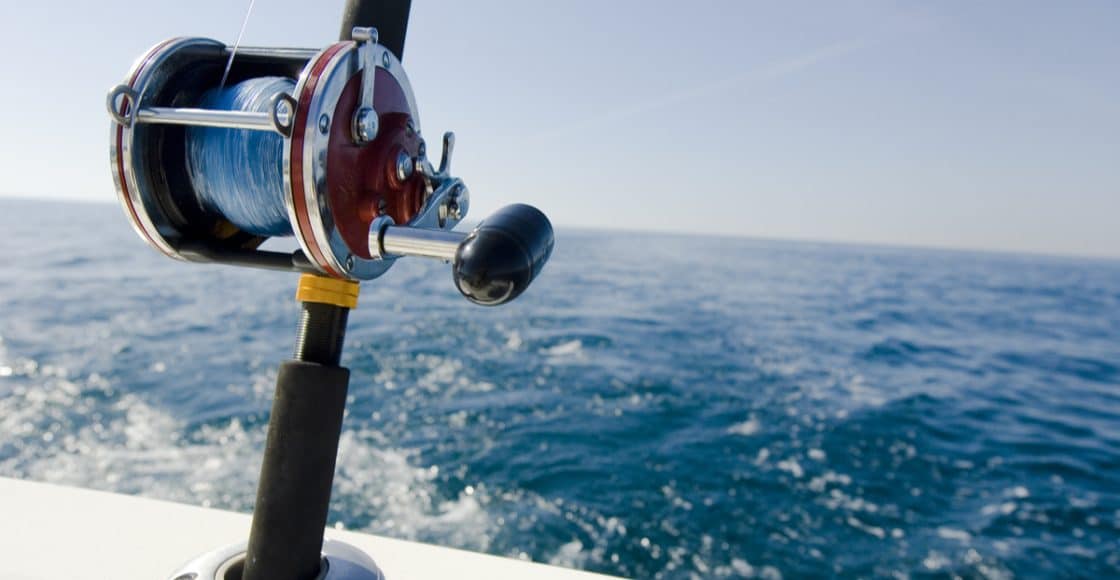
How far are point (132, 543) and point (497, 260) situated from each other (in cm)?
108

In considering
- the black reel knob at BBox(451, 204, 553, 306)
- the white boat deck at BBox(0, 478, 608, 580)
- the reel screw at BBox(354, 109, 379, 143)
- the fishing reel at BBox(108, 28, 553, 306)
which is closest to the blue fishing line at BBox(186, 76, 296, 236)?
the fishing reel at BBox(108, 28, 553, 306)

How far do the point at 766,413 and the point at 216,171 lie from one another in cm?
490

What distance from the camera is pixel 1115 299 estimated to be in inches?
Result: 661

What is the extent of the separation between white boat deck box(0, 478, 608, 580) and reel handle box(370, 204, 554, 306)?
30.7 inches

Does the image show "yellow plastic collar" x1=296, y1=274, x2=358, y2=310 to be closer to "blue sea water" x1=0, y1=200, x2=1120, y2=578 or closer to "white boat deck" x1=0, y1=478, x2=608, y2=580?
"white boat deck" x1=0, y1=478, x2=608, y2=580

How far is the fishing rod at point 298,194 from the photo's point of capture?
740 mm

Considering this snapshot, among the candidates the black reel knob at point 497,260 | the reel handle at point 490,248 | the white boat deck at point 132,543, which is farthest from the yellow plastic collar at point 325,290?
the white boat deck at point 132,543

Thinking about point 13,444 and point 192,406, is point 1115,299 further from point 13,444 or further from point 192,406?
point 13,444

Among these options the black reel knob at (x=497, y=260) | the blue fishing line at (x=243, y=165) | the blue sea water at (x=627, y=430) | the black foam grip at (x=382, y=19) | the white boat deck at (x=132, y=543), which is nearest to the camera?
the black reel knob at (x=497, y=260)

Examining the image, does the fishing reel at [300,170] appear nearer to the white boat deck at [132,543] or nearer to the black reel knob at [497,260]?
the black reel knob at [497,260]

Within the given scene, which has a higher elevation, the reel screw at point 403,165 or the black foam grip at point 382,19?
the black foam grip at point 382,19

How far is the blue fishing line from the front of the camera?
2.68ft

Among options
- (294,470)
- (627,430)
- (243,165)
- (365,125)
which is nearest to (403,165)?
(365,125)

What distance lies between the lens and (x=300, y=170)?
706 millimetres
